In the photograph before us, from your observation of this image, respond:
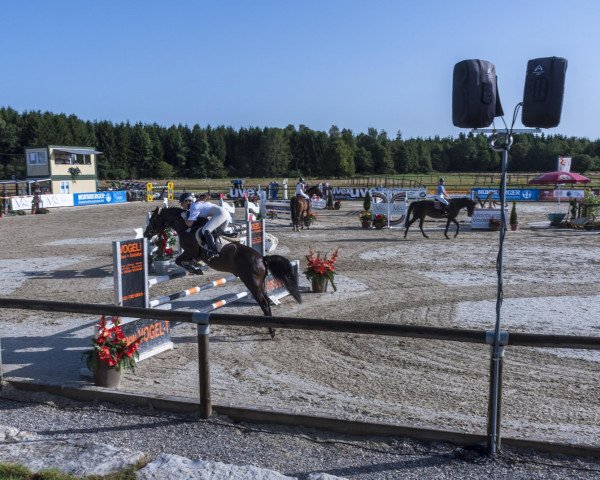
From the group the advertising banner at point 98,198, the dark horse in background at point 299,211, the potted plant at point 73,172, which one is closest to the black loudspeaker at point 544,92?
the dark horse in background at point 299,211

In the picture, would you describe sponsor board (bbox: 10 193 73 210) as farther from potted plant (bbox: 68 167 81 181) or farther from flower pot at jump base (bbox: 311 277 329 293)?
flower pot at jump base (bbox: 311 277 329 293)

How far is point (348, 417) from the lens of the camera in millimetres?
5008

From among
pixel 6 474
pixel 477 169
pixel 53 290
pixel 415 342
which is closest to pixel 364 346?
pixel 415 342

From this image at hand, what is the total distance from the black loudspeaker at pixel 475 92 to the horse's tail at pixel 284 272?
177 inches

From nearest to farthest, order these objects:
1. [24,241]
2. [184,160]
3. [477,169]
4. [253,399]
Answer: [253,399], [24,241], [477,169], [184,160]

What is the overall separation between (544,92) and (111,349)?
473 cm

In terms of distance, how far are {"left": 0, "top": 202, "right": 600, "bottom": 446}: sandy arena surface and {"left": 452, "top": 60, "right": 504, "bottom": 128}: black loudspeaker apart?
2477mm

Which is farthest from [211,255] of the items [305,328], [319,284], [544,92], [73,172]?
[73,172]

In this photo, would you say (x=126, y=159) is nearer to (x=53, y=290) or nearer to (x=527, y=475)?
(x=53, y=290)

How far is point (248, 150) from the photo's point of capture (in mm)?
98250

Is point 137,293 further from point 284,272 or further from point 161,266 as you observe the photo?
point 161,266

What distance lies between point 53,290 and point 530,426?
1024cm

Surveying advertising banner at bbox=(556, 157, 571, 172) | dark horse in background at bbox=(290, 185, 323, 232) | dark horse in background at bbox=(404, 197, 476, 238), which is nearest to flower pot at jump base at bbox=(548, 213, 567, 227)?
dark horse in background at bbox=(404, 197, 476, 238)

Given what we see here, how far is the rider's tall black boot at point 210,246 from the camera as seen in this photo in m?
9.51
